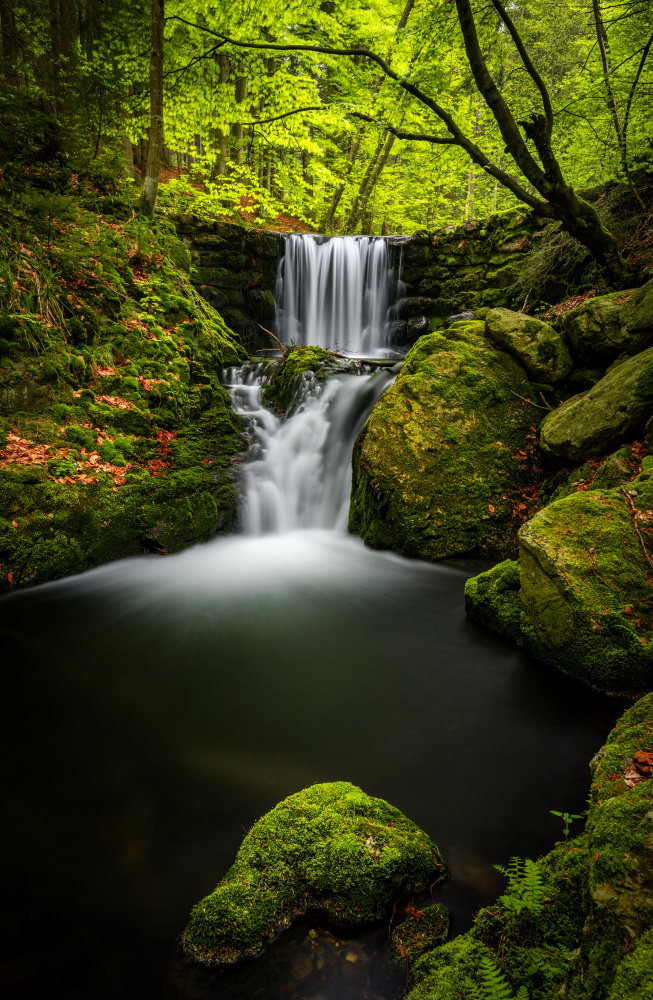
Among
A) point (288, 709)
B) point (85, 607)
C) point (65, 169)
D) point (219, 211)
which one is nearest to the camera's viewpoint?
point (288, 709)

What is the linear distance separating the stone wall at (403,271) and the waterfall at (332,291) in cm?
37

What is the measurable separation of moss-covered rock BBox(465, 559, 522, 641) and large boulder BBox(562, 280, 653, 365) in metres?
2.88

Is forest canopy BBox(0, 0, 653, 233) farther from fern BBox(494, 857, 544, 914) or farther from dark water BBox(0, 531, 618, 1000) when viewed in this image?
fern BBox(494, 857, 544, 914)

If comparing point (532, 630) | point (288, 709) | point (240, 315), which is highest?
point (240, 315)

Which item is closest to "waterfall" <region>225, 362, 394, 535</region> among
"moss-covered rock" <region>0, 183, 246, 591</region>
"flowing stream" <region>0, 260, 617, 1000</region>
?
"moss-covered rock" <region>0, 183, 246, 591</region>

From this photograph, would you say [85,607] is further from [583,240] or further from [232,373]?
[583,240]

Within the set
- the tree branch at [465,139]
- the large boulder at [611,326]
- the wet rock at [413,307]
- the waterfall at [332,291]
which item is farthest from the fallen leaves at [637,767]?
the waterfall at [332,291]

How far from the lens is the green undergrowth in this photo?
533 cm

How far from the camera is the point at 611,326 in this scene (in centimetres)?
550

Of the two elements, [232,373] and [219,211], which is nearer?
[232,373]

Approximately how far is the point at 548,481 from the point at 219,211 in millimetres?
10769

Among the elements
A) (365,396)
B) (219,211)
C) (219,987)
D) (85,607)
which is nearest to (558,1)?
(219,211)

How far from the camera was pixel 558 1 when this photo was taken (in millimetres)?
14828

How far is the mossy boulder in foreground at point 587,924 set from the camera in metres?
1.27
